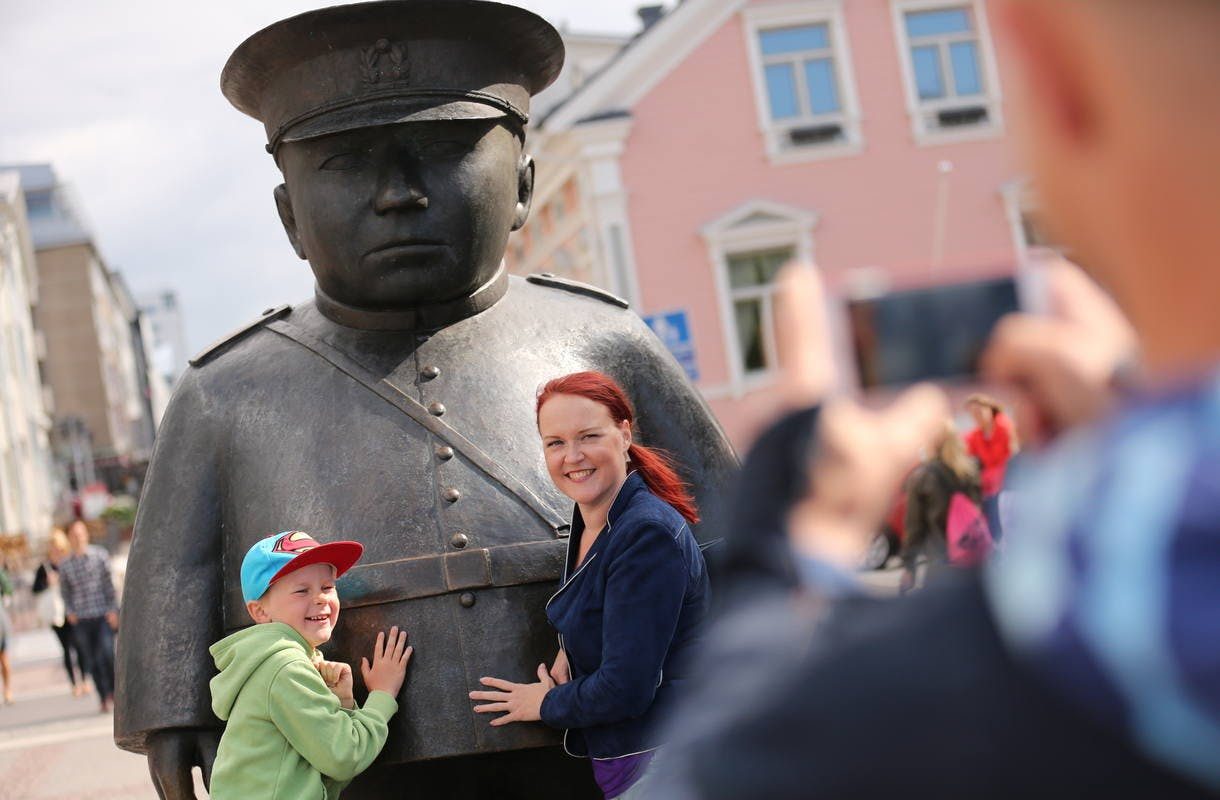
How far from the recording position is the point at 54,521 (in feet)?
124

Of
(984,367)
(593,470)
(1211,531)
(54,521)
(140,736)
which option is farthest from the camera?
(54,521)

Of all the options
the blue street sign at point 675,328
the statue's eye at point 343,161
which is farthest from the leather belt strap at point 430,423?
the blue street sign at point 675,328

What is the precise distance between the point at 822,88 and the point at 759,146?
3.95 feet

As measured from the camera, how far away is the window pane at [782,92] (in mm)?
19406

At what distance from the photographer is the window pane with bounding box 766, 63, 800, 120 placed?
19406mm

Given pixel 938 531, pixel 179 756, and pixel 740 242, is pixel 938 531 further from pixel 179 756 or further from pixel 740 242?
pixel 740 242

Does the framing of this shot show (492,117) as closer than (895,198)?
Yes

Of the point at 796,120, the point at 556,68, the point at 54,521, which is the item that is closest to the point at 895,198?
the point at 796,120

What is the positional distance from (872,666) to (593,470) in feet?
5.95

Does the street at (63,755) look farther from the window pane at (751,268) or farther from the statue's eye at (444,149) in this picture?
the window pane at (751,268)

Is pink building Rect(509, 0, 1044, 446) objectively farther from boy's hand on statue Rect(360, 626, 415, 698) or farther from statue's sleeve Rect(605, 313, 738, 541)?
boy's hand on statue Rect(360, 626, 415, 698)

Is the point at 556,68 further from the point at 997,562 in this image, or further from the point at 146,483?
the point at 997,562

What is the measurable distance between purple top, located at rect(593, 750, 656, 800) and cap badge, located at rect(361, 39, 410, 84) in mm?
1315

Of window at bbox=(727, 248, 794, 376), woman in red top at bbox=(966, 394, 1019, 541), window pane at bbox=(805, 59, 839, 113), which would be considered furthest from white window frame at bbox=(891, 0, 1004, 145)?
woman in red top at bbox=(966, 394, 1019, 541)
